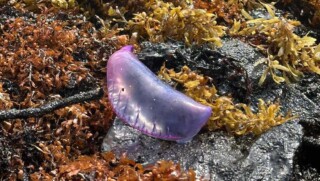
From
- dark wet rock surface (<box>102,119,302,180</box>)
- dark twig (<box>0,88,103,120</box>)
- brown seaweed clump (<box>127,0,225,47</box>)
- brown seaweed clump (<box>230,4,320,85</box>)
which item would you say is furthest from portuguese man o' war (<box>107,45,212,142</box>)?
brown seaweed clump (<box>230,4,320,85</box>)

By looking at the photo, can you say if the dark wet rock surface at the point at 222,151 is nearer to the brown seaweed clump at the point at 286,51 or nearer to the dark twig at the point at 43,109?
the dark twig at the point at 43,109

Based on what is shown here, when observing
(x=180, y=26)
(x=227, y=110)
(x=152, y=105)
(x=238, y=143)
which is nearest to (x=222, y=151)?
(x=238, y=143)

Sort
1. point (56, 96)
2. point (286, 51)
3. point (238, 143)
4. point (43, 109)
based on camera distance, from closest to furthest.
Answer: point (43, 109)
point (238, 143)
point (56, 96)
point (286, 51)

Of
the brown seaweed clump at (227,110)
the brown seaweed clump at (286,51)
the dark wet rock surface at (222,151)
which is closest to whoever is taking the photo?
the dark wet rock surface at (222,151)

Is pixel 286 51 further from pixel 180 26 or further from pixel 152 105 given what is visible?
pixel 152 105

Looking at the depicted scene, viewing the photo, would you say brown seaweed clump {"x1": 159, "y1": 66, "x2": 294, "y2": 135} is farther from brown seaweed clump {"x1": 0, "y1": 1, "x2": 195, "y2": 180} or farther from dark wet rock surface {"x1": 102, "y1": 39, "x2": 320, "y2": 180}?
brown seaweed clump {"x1": 0, "y1": 1, "x2": 195, "y2": 180}

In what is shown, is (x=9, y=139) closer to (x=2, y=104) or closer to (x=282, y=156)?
(x=2, y=104)

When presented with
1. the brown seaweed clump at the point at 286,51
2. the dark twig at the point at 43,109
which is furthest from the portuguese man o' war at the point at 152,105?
the brown seaweed clump at the point at 286,51
